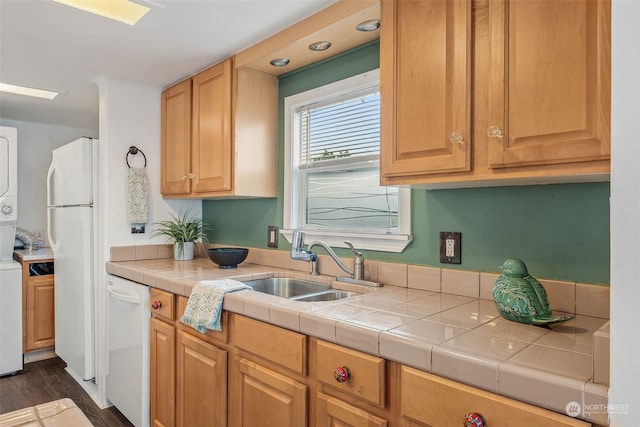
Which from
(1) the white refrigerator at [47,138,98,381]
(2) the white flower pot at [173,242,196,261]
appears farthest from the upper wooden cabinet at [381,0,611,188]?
(1) the white refrigerator at [47,138,98,381]

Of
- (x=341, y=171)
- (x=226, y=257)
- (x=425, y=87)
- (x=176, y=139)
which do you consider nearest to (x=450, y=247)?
(x=425, y=87)

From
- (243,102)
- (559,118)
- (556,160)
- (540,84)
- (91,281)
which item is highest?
(243,102)

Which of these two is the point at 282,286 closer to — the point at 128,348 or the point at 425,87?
the point at 128,348

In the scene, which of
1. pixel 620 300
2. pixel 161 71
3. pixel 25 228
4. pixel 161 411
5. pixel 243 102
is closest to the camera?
pixel 620 300

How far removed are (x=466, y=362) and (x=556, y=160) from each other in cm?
60

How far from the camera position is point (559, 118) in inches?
43.7

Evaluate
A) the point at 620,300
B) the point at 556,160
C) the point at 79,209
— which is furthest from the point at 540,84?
the point at 79,209

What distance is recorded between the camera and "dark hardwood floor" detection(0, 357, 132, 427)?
254 centimetres

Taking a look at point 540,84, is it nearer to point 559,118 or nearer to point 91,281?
point 559,118

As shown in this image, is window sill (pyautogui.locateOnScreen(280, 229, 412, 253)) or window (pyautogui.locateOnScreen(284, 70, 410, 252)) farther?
window (pyautogui.locateOnScreen(284, 70, 410, 252))

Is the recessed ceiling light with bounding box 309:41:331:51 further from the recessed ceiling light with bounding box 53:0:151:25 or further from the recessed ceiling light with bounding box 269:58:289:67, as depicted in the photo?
the recessed ceiling light with bounding box 53:0:151:25

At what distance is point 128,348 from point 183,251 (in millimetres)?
699

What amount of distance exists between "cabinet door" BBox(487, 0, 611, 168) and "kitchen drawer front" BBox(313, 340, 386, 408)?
698 millimetres

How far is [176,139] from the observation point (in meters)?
2.84
